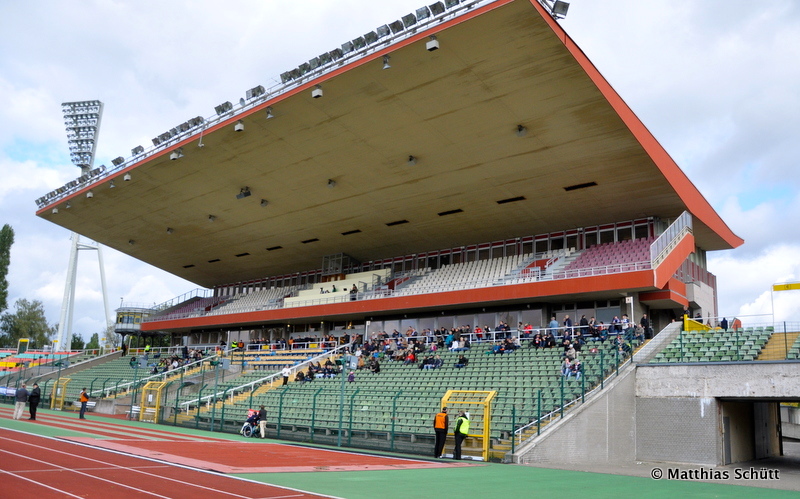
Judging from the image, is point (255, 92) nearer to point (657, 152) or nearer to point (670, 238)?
point (657, 152)

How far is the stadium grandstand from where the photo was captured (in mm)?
21203

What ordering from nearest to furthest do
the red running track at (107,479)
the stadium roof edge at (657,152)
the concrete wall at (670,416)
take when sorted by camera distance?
the red running track at (107,479) < the concrete wall at (670,416) < the stadium roof edge at (657,152)

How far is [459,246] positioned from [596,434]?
22.2 m

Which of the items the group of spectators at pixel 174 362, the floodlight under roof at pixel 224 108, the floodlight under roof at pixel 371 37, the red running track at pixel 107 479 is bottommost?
the red running track at pixel 107 479

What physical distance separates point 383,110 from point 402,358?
11.3 m

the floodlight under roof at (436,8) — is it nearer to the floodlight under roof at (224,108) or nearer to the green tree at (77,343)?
the floodlight under roof at (224,108)

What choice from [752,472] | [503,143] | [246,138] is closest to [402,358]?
[503,143]

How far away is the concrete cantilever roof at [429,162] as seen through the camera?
24.4 metres

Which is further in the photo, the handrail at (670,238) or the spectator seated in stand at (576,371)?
the handrail at (670,238)

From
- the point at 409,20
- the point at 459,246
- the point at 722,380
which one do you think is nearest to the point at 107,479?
the point at 722,380

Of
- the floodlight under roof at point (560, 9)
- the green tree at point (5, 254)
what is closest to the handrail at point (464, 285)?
the floodlight under roof at point (560, 9)

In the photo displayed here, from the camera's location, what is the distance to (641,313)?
31016 millimetres

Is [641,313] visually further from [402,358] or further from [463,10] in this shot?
[463,10]

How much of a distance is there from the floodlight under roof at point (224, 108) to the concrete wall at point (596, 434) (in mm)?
21378
